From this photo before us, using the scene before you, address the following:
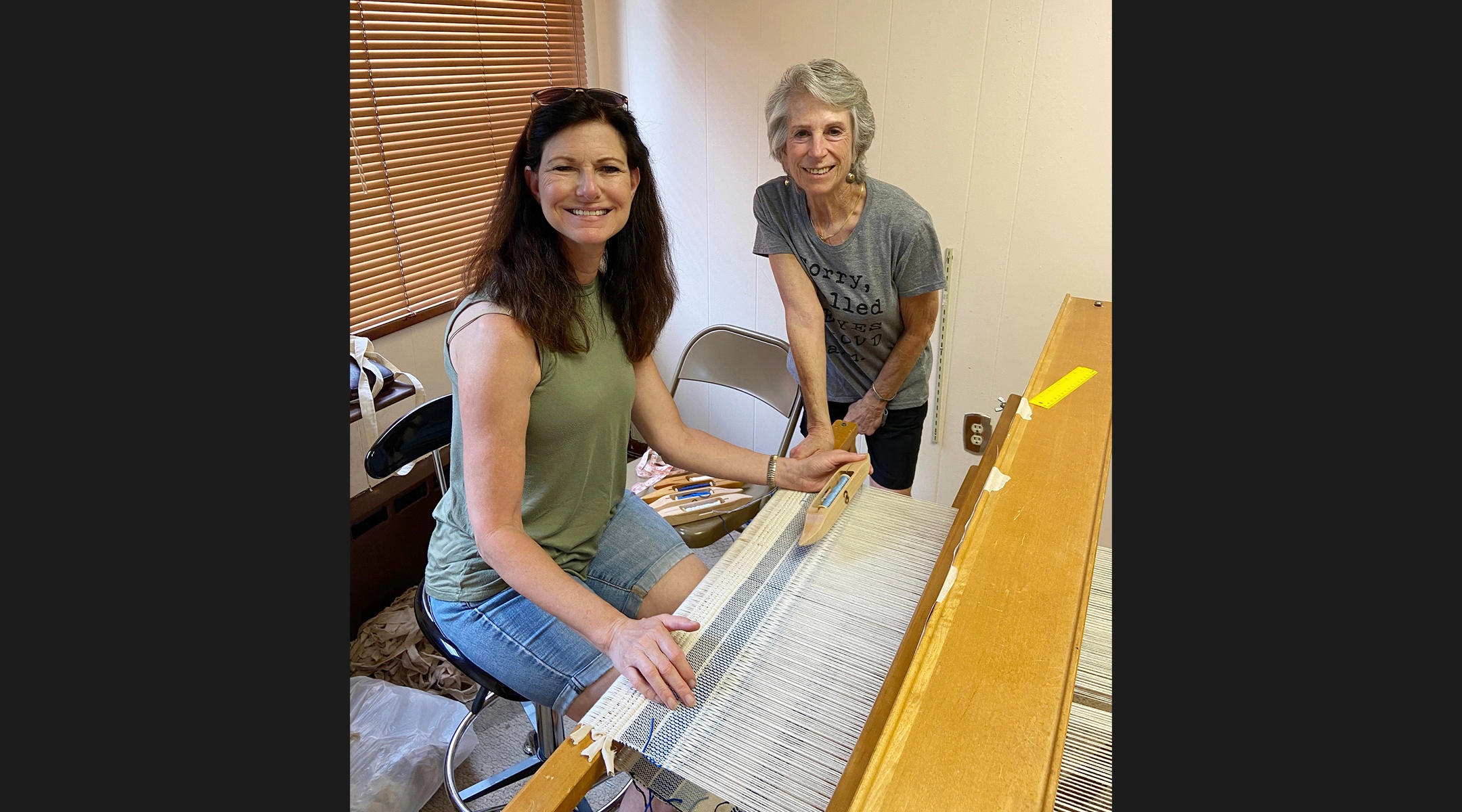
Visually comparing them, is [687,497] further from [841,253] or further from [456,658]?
[456,658]

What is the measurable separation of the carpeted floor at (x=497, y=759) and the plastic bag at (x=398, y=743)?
0.04 metres

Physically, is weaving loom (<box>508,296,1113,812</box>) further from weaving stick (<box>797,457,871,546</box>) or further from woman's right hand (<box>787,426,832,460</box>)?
woman's right hand (<box>787,426,832,460</box>)

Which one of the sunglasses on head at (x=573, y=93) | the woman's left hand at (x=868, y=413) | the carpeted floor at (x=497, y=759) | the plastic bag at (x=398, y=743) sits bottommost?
the carpeted floor at (x=497, y=759)

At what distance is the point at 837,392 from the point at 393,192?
1.60m

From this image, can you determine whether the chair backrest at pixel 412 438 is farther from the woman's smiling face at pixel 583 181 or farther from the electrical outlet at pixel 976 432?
the electrical outlet at pixel 976 432

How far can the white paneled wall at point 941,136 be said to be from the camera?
7.97 feet

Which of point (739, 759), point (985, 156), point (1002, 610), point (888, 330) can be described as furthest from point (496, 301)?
point (985, 156)

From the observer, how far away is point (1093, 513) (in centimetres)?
125

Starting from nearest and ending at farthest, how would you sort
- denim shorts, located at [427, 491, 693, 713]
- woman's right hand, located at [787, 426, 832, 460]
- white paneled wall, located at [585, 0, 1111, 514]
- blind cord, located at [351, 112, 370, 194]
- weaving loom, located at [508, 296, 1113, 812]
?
weaving loom, located at [508, 296, 1113, 812] < denim shorts, located at [427, 491, 693, 713] < woman's right hand, located at [787, 426, 832, 460] < white paneled wall, located at [585, 0, 1111, 514] < blind cord, located at [351, 112, 370, 194]

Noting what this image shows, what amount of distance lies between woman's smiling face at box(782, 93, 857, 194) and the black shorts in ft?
2.24

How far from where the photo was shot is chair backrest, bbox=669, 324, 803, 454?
8.37ft

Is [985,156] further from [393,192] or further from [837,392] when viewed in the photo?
[393,192]

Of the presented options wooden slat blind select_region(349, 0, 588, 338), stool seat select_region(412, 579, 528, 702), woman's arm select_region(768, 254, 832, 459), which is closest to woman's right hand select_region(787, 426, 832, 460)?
woman's arm select_region(768, 254, 832, 459)

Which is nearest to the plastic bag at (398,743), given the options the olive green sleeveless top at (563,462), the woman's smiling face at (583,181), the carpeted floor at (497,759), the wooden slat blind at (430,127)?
the carpeted floor at (497,759)
